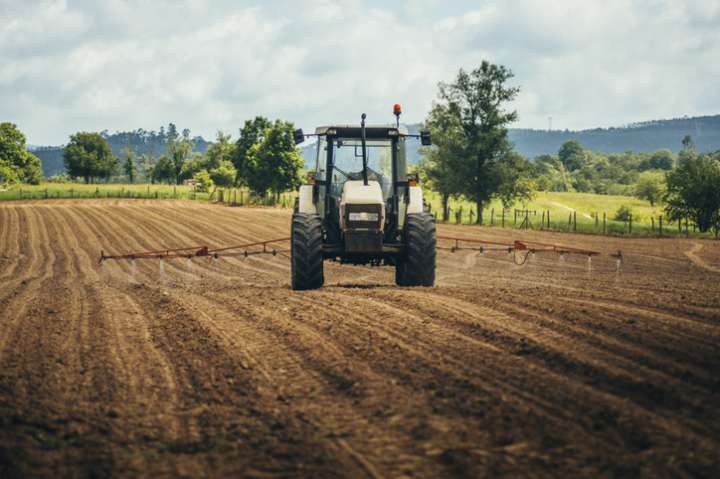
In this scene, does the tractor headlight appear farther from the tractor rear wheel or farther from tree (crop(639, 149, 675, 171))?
tree (crop(639, 149, 675, 171))

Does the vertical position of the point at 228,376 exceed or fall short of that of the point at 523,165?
it falls short

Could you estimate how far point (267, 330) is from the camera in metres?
8.70

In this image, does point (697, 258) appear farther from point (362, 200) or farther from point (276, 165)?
point (276, 165)

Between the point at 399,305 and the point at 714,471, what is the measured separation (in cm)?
600

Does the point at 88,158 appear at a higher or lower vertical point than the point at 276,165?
higher

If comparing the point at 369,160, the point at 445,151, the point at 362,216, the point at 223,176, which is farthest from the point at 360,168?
the point at 223,176

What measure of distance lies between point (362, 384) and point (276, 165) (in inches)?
2393

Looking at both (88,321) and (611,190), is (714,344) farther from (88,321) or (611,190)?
(611,190)

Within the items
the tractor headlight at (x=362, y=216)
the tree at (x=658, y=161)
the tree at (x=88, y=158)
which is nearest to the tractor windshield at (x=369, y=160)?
the tractor headlight at (x=362, y=216)

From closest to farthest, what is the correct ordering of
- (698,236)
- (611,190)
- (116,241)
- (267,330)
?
1. (267,330)
2. (116,241)
3. (698,236)
4. (611,190)

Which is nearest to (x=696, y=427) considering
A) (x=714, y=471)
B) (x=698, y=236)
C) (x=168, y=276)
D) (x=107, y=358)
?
(x=714, y=471)

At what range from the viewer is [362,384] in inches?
245

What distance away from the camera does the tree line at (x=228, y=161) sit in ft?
217

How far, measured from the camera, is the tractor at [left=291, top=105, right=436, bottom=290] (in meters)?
11.8
